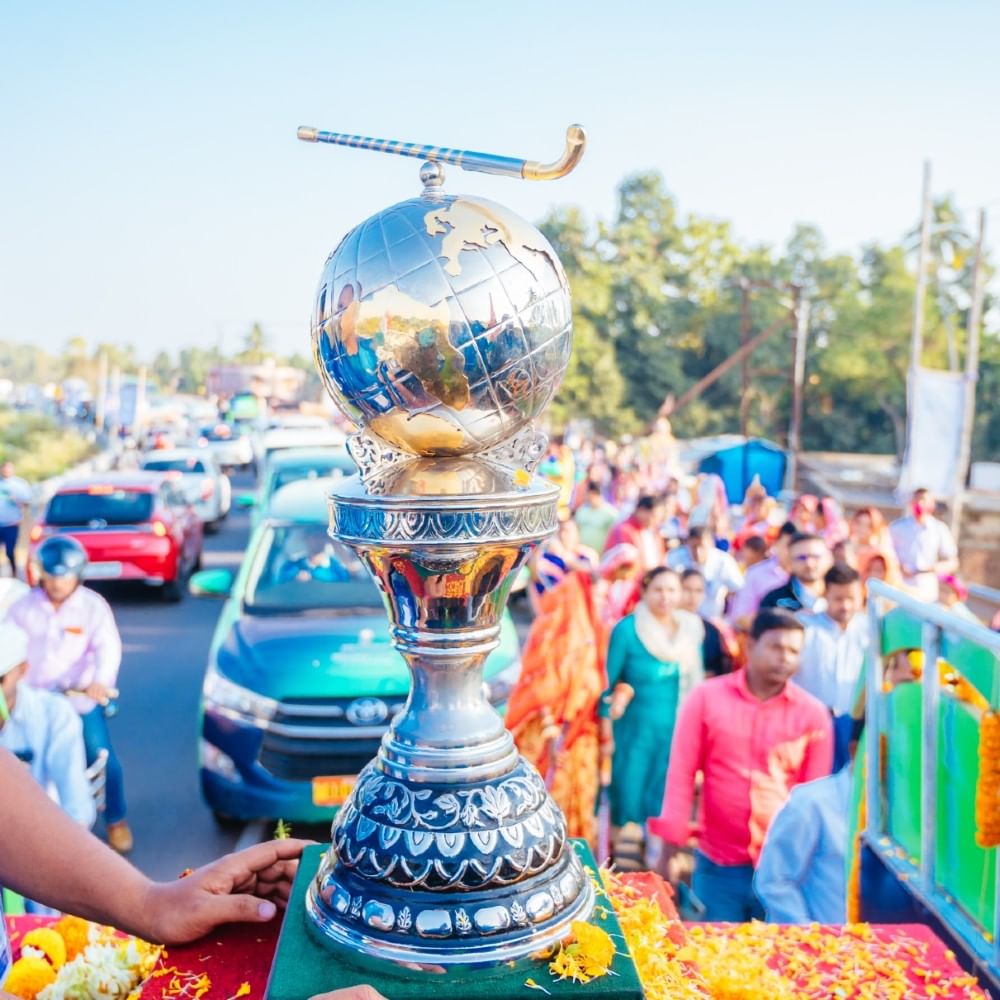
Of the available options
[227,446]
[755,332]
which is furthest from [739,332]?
[227,446]

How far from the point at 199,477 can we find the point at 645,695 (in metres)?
15.3

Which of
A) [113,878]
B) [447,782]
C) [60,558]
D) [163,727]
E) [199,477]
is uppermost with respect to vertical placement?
[447,782]

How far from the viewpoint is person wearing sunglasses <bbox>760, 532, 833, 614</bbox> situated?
5.87m

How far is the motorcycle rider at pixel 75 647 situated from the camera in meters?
5.47

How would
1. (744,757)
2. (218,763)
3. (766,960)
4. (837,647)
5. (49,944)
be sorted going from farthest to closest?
(218,763)
(837,647)
(744,757)
(49,944)
(766,960)

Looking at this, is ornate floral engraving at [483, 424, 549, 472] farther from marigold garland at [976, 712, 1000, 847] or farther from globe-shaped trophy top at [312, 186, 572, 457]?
marigold garland at [976, 712, 1000, 847]

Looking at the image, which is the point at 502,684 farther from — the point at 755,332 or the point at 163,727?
the point at 755,332

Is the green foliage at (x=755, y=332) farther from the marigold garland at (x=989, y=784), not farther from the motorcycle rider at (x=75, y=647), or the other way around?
the marigold garland at (x=989, y=784)

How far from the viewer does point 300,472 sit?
32.1ft

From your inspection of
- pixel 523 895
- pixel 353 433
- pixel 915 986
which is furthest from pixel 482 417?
pixel 915 986

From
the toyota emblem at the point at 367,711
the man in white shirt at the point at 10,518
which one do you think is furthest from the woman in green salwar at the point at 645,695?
the man in white shirt at the point at 10,518

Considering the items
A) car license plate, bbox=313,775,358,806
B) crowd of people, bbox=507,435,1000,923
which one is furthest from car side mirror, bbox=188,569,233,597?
crowd of people, bbox=507,435,1000,923

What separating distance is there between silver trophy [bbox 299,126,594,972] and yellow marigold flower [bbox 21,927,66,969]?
0.75 metres

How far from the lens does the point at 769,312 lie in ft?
116
